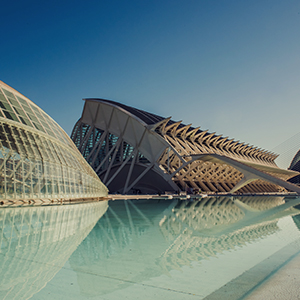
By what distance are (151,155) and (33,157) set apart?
2426cm

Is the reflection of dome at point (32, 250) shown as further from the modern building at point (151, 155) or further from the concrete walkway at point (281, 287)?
the modern building at point (151, 155)

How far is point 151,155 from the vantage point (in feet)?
135

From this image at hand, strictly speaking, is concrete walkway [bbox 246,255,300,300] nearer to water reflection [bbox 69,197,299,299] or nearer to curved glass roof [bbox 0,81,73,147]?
water reflection [bbox 69,197,299,299]

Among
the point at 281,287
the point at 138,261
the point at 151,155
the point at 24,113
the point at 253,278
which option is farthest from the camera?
the point at 151,155

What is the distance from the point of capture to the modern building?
38.5 metres

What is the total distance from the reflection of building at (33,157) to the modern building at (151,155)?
1816cm

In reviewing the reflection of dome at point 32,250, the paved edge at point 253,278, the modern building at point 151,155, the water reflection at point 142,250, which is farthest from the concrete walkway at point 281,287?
the modern building at point 151,155

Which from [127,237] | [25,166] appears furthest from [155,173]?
[127,237]

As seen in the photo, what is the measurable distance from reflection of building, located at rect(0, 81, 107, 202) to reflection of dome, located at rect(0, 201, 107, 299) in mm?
6528

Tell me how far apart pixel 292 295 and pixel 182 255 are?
9.21 ft

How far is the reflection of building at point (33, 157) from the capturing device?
55.8 feet

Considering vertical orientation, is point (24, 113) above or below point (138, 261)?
above

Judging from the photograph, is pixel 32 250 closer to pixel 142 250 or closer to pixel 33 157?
pixel 142 250

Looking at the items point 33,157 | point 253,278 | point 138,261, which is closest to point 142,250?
point 138,261
